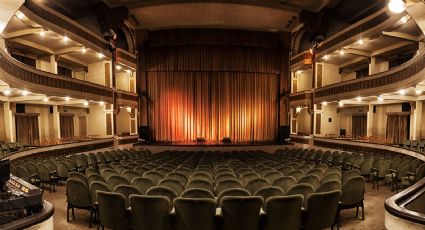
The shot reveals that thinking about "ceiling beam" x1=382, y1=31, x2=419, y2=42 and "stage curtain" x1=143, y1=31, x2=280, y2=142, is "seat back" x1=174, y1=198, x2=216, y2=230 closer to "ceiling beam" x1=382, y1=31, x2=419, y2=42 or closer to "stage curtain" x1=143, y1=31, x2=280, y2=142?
"ceiling beam" x1=382, y1=31, x2=419, y2=42

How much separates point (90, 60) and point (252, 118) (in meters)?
12.0

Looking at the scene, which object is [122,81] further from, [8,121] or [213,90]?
[8,121]

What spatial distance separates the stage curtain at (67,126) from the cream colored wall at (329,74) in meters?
17.8

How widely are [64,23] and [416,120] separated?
1751 cm

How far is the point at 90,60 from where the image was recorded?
669 inches

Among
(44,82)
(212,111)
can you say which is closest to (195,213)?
(44,82)

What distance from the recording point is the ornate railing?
9906 millimetres

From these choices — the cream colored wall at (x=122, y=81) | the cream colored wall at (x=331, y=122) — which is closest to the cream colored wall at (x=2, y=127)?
the cream colored wall at (x=122, y=81)

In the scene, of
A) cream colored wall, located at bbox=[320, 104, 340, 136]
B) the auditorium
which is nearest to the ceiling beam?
the auditorium

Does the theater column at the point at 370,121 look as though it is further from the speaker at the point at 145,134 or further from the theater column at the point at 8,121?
the theater column at the point at 8,121

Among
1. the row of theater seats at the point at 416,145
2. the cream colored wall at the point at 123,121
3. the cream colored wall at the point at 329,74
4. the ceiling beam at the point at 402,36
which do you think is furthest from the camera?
→ the cream colored wall at the point at 123,121

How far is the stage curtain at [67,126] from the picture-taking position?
1678cm

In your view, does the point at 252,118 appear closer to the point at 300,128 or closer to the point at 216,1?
the point at 300,128

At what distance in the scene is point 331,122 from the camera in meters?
18.0
